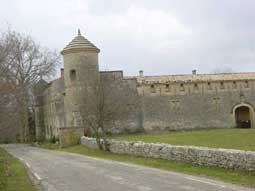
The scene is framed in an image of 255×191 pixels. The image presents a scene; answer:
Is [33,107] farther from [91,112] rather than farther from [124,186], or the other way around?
[124,186]

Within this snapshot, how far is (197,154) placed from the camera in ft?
63.0

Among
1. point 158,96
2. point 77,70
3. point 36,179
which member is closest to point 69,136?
point 77,70

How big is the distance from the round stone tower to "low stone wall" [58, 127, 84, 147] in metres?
4.10

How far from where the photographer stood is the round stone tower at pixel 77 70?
1795 inches

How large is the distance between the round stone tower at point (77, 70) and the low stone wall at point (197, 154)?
707 inches

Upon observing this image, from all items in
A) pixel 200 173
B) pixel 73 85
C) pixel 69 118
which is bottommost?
pixel 200 173

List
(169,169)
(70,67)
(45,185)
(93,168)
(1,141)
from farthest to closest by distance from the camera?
(1,141)
(70,67)
(93,168)
(169,169)
(45,185)

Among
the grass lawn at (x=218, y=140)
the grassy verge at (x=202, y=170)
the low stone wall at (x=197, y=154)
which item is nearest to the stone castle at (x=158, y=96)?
the grass lawn at (x=218, y=140)

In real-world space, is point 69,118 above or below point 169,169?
above

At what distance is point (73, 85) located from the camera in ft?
151

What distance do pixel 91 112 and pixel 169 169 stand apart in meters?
16.3

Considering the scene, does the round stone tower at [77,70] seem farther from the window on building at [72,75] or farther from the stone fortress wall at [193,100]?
the stone fortress wall at [193,100]

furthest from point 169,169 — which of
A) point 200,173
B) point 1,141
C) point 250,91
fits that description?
point 1,141

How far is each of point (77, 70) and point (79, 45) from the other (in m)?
2.33
